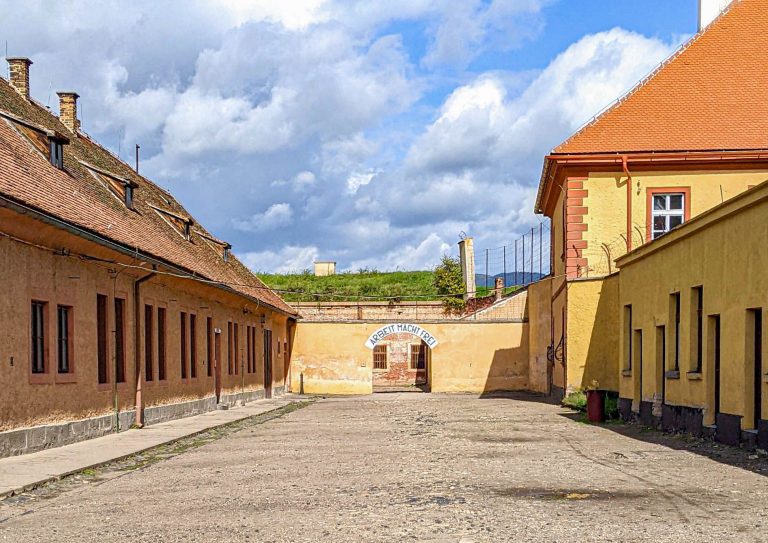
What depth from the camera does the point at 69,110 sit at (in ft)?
93.5

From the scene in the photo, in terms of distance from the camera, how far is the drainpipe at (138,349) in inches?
815

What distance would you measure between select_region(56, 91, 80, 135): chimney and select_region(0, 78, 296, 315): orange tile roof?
1.43ft

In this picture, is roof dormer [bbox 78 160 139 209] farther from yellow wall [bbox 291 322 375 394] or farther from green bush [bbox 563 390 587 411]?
yellow wall [bbox 291 322 375 394]

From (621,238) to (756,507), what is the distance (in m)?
19.2

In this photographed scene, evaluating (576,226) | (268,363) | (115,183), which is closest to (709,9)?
(576,226)

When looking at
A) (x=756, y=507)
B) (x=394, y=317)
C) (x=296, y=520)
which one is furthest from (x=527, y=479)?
(x=394, y=317)

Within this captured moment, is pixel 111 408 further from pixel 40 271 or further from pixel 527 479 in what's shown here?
pixel 527 479

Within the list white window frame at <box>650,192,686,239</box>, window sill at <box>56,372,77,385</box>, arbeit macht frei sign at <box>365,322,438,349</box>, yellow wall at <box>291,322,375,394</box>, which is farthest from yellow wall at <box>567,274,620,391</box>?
yellow wall at <box>291,322,375,394</box>

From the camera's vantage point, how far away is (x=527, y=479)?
11.1m

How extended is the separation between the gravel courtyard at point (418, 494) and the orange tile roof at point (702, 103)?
1222cm

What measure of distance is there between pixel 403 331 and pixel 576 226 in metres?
14.4

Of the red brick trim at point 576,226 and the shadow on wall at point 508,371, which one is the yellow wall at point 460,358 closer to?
the shadow on wall at point 508,371

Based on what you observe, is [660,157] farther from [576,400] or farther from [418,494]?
[418,494]

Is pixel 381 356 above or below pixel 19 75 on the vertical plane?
below
